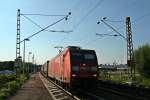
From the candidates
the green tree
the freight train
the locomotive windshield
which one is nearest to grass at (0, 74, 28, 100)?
the freight train

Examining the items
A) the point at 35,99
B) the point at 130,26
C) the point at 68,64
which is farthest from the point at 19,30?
the point at 35,99

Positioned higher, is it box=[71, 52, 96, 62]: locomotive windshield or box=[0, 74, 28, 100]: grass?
box=[71, 52, 96, 62]: locomotive windshield

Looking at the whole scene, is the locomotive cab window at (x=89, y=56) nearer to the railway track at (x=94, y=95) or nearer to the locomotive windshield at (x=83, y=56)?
the locomotive windshield at (x=83, y=56)

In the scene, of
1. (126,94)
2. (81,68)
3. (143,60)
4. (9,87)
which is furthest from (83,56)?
(143,60)

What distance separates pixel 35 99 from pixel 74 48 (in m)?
6.22

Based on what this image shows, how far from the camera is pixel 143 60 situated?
53.9 meters

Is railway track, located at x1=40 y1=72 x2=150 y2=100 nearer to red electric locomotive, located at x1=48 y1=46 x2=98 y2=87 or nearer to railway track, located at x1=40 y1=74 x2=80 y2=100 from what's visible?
railway track, located at x1=40 y1=74 x2=80 y2=100

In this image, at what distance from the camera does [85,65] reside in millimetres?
25906

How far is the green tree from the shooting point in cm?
5247

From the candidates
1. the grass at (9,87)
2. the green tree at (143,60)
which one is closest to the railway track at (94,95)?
the grass at (9,87)

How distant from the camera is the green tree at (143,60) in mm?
52469

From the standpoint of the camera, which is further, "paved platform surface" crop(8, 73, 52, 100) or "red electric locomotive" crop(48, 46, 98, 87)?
"red electric locomotive" crop(48, 46, 98, 87)

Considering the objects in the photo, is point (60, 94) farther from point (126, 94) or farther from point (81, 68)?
point (126, 94)

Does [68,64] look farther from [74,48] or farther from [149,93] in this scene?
[149,93]
